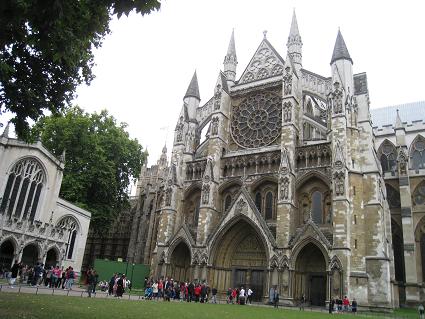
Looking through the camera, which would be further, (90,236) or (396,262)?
(90,236)

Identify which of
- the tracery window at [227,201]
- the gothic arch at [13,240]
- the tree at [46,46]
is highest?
the tracery window at [227,201]

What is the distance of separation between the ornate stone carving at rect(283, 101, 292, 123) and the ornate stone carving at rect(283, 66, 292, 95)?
94cm

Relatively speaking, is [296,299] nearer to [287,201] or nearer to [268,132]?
[287,201]

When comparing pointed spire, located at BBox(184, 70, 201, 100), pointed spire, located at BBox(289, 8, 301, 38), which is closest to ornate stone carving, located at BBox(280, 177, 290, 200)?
pointed spire, located at BBox(289, 8, 301, 38)

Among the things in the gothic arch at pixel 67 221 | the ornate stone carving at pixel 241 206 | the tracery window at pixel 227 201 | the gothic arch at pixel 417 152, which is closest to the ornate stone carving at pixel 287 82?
the ornate stone carving at pixel 241 206

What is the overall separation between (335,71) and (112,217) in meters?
24.2

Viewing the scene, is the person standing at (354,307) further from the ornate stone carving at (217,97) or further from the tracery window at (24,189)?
the tracery window at (24,189)

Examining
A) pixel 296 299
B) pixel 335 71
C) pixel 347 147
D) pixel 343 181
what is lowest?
pixel 296 299

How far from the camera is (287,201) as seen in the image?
2742 cm

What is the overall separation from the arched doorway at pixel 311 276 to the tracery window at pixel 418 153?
19.5 metres

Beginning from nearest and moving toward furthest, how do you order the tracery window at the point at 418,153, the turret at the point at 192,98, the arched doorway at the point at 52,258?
the arched doorway at the point at 52,258 → the turret at the point at 192,98 → the tracery window at the point at 418,153

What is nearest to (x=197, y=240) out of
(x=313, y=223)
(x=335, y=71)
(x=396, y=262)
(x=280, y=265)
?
(x=280, y=265)

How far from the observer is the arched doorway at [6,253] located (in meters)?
25.8

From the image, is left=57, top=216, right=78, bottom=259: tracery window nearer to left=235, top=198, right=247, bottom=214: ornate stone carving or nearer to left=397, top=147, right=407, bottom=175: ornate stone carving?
left=235, top=198, right=247, bottom=214: ornate stone carving
